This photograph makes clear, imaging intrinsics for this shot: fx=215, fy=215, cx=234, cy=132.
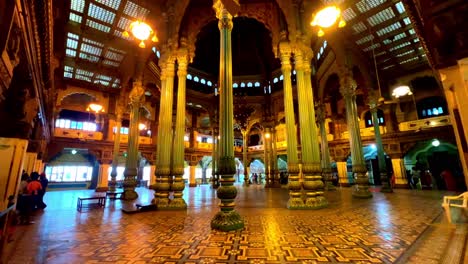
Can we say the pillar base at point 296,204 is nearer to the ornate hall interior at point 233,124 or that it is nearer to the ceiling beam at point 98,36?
the ornate hall interior at point 233,124

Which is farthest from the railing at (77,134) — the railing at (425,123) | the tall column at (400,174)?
the railing at (425,123)

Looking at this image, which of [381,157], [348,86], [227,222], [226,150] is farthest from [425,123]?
[227,222]

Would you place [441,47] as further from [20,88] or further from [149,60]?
[149,60]

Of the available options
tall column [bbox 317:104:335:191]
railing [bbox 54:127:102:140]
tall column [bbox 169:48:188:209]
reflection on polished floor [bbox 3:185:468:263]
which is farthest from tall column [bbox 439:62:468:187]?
railing [bbox 54:127:102:140]

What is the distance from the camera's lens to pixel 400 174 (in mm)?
13820

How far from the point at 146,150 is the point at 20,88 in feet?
45.8

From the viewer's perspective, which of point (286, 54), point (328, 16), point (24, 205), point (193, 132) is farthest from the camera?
point (193, 132)

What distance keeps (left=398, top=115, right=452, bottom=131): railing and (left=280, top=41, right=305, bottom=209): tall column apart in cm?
1136

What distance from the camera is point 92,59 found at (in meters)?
12.9

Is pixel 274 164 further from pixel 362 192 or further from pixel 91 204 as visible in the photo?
pixel 91 204

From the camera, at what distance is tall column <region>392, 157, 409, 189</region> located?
45.0 feet

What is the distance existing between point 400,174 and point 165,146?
1479cm

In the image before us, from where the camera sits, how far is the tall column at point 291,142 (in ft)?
20.9

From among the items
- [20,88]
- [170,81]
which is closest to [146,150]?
[170,81]
